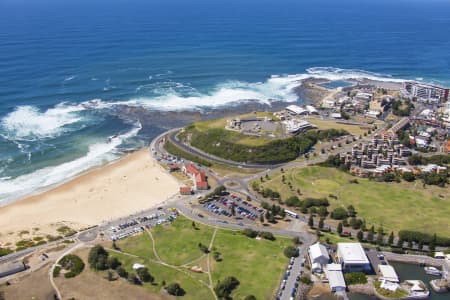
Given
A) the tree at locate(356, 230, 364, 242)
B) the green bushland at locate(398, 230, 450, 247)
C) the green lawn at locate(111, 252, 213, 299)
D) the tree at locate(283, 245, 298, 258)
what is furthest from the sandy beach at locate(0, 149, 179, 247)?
the green bushland at locate(398, 230, 450, 247)

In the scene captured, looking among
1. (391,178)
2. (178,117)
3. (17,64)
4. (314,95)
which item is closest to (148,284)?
(391,178)

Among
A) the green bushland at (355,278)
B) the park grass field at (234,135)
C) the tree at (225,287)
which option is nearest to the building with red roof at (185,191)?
the park grass field at (234,135)

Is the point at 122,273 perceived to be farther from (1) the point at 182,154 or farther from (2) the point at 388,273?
(1) the point at 182,154

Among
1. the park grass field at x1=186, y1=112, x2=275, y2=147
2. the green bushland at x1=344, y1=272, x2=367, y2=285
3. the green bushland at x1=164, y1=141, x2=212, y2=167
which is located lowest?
the green bushland at x1=344, y1=272, x2=367, y2=285

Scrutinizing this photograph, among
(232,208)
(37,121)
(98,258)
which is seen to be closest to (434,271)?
(232,208)

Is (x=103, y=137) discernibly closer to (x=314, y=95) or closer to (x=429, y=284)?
(x=314, y=95)

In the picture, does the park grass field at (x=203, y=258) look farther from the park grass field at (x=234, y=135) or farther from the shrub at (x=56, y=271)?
the park grass field at (x=234, y=135)

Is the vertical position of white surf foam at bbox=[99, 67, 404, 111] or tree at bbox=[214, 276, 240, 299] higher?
white surf foam at bbox=[99, 67, 404, 111]

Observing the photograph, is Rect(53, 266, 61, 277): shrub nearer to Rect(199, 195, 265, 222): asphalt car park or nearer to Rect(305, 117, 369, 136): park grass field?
Rect(199, 195, 265, 222): asphalt car park
